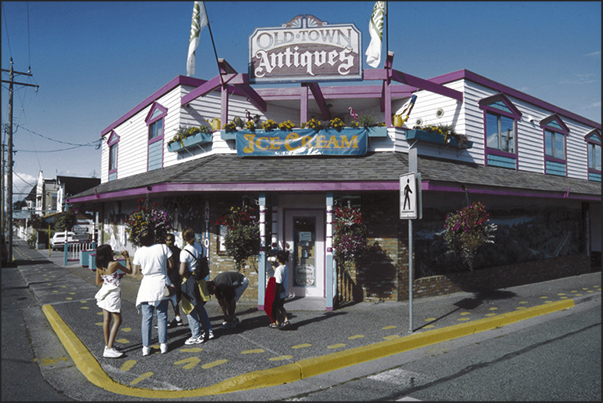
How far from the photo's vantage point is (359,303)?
9391mm

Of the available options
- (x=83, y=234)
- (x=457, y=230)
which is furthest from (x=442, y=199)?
(x=83, y=234)

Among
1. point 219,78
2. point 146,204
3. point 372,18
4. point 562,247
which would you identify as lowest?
point 562,247

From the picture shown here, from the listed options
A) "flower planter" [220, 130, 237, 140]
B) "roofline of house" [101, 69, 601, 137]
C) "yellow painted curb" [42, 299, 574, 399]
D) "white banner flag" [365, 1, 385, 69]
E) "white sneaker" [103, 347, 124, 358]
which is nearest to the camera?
"yellow painted curb" [42, 299, 574, 399]

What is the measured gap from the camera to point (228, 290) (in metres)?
7.09

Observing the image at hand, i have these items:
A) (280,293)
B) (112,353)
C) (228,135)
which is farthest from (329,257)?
(112,353)

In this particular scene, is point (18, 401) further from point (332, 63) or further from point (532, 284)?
point (532, 284)

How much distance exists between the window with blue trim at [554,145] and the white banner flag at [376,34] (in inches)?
359

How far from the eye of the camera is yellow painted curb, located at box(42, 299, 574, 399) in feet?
15.5

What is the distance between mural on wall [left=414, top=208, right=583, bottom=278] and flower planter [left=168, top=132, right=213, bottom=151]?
5998 mm

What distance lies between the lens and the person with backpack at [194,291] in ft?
20.7

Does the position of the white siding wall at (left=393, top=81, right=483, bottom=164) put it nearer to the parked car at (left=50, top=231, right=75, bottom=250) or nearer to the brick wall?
the brick wall

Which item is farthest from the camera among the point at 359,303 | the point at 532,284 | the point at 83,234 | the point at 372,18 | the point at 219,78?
the point at 83,234

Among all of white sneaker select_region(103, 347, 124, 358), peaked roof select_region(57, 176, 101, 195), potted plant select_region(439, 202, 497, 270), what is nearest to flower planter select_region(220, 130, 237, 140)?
potted plant select_region(439, 202, 497, 270)

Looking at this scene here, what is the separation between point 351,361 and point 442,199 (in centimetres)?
616
